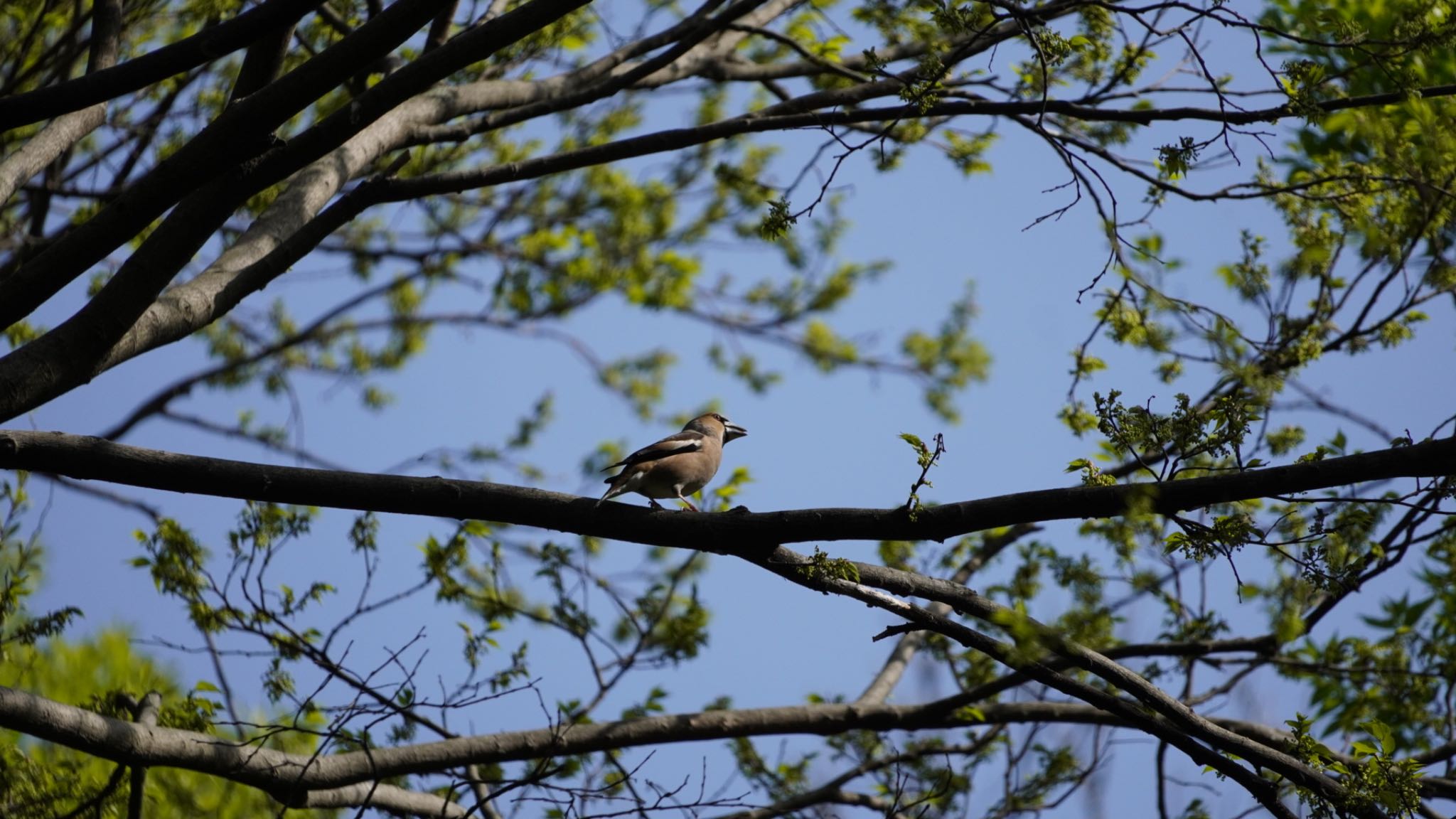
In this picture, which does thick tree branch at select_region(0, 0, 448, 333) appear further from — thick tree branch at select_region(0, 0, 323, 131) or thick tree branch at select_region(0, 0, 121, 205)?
thick tree branch at select_region(0, 0, 121, 205)

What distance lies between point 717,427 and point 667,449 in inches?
79.1

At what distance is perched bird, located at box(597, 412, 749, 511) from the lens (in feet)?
21.9

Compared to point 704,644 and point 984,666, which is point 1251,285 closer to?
point 984,666

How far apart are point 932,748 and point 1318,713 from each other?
3555mm

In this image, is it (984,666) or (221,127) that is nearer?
(221,127)

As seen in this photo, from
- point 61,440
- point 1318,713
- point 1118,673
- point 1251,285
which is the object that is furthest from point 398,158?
point 1318,713

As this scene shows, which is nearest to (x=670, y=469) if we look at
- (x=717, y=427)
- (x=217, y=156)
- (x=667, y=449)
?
(x=667, y=449)

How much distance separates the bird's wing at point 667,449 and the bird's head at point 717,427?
46.6 inches

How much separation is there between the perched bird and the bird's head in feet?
3.30

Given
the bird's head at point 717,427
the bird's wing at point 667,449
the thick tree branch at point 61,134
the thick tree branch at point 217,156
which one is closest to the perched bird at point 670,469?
the bird's wing at point 667,449

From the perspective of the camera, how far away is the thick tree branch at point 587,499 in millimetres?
3707

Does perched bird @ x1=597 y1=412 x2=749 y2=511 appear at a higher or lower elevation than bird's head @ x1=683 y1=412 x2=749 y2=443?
lower

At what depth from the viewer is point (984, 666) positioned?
27.1ft

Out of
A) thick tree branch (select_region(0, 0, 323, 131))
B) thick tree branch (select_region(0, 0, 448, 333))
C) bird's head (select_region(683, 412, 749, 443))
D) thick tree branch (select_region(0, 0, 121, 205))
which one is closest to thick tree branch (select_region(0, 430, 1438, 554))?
thick tree branch (select_region(0, 0, 448, 333))
